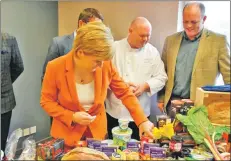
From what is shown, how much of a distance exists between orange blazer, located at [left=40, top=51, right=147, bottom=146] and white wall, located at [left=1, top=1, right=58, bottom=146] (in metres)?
0.06

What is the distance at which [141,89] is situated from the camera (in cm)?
95

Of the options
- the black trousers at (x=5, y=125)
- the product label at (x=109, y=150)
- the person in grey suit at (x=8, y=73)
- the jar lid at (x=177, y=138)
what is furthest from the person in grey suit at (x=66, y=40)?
the jar lid at (x=177, y=138)

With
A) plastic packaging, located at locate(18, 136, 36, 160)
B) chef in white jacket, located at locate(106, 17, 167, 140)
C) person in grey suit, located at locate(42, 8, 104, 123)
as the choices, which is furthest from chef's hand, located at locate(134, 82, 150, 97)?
plastic packaging, located at locate(18, 136, 36, 160)

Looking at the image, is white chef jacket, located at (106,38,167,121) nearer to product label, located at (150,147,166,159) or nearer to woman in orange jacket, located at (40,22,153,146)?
woman in orange jacket, located at (40,22,153,146)

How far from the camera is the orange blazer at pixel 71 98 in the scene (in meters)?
0.89

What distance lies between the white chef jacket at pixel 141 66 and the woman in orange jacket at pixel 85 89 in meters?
0.03

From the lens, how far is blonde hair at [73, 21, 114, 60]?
0.81m

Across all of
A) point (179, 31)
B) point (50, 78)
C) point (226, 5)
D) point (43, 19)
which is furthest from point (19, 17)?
point (226, 5)

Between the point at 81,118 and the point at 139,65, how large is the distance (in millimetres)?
258

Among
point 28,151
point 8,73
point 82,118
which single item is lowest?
point 28,151

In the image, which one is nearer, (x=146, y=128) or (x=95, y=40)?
(x=95, y=40)

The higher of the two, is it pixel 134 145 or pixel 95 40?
pixel 95 40

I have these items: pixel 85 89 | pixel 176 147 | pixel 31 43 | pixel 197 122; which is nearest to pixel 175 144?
pixel 176 147

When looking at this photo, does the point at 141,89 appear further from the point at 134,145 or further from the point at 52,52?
the point at 52,52
